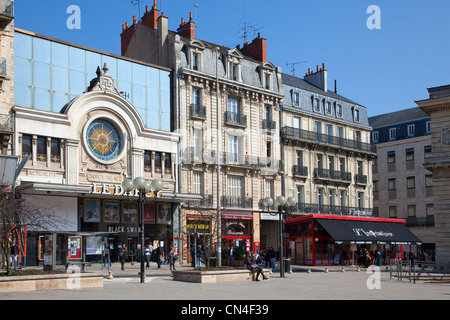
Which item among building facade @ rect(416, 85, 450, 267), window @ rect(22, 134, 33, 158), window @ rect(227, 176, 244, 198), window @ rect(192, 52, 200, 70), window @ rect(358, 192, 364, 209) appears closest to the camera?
window @ rect(22, 134, 33, 158)

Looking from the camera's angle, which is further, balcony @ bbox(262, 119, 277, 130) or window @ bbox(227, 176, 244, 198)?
balcony @ bbox(262, 119, 277, 130)

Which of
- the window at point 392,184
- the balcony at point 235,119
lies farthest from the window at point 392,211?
the balcony at point 235,119

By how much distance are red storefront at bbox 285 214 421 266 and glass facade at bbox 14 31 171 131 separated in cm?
1111

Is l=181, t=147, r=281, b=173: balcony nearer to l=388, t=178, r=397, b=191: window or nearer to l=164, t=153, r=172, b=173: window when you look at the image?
l=164, t=153, r=172, b=173: window

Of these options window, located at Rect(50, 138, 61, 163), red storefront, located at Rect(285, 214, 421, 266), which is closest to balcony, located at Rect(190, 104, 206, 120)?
red storefront, located at Rect(285, 214, 421, 266)

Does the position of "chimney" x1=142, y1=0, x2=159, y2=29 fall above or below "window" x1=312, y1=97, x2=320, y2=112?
above

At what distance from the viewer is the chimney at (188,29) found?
42.9 m

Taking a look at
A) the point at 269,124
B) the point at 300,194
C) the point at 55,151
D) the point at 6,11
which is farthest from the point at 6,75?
the point at 300,194

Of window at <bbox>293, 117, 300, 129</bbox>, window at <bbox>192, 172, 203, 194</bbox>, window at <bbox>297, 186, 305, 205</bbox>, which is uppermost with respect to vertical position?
window at <bbox>293, 117, 300, 129</bbox>

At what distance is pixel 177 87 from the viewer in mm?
39938

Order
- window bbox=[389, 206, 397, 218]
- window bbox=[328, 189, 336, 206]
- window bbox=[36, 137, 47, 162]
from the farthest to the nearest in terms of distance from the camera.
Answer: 1. window bbox=[389, 206, 397, 218]
2. window bbox=[328, 189, 336, 206]
3. window bbox=[36, 137, 47, 162]

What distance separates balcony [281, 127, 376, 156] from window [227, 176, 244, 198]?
18.2ft

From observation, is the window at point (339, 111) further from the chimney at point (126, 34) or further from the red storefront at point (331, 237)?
the chimney at point (126, 34)

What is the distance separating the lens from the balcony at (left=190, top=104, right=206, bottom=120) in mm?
40719
